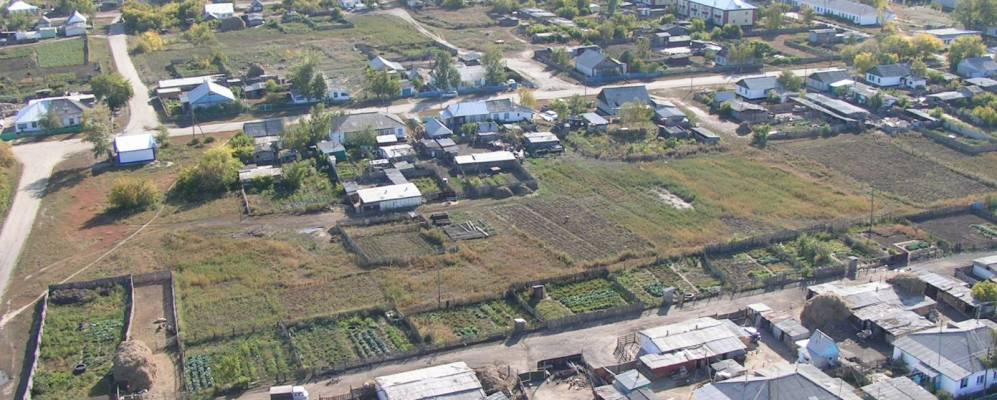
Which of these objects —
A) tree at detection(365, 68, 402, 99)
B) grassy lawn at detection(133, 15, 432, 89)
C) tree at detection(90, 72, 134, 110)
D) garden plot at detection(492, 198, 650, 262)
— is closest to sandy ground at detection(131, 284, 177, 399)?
garden plot at detection(492, 198, 650, 262)

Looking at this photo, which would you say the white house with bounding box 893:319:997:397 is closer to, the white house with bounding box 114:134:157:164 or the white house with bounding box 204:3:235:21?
the white house with bounding box 114:134:157:164

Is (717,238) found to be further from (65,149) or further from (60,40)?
(60,40)

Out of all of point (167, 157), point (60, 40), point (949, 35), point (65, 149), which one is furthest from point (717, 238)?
point (60, 40)

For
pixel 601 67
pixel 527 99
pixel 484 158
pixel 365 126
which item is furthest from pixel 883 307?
pixel 601 67

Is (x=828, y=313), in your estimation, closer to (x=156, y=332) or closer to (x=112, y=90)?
(x=156, y=332)

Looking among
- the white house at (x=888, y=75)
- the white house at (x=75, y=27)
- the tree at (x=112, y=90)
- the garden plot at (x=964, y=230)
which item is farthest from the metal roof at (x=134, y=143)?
the white house at (x=888, y=75)

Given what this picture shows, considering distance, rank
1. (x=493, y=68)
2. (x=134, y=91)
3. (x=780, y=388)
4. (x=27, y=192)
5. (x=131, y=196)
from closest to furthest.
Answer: (x=780, y=388) → (x=131, y=196) → (x=27, y=192) → (x=134, y=91) → (x=493, y=68)
